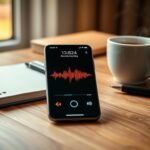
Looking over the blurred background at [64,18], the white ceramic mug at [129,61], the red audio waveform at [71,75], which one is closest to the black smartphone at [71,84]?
the red audio waveform at [71,75]

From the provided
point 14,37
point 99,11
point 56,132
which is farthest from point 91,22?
point 56,132

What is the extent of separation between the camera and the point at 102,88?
85 centimetres

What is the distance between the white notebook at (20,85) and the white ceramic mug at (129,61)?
0.55 ft

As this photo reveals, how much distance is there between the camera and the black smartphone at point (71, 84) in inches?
26.4

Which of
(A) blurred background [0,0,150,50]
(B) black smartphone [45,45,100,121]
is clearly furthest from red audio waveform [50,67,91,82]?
(A) blurred background [0,0,150,50]

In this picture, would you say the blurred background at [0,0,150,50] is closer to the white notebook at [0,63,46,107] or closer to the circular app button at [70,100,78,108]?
the white notebook at [0,63,46,107]

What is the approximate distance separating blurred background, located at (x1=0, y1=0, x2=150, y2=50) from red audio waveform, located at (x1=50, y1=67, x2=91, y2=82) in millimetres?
707

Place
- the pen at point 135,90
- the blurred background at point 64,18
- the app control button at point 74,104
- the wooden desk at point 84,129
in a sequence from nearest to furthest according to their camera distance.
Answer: the wooden desk at point 84,129 → the app control button at point 74,104 → the pen at point 135,90 → the blurred background at point 64,18

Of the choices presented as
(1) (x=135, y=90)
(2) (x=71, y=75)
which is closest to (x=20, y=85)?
(2) (x=71, y=75)

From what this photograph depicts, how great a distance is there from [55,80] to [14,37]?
0.80 m

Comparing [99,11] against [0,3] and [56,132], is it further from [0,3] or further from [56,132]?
[56,132]

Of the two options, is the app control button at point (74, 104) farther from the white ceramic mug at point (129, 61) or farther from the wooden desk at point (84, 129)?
the white ceramic mug at point (129, 61)

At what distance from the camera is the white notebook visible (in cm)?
73

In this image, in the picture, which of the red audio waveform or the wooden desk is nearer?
the wooden desk
